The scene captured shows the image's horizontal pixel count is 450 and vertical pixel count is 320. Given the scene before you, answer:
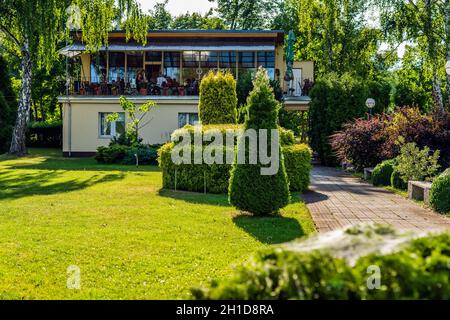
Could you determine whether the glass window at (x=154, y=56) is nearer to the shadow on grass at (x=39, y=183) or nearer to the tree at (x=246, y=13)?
the shadow on grass at (x=39, y=183)

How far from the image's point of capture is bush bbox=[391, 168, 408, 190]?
1658 cm

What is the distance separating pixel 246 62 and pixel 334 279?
3264 centimetres

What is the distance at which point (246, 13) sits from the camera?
51.9 meters

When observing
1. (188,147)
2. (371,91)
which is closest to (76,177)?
(188,147)

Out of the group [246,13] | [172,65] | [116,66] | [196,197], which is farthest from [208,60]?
[196,197]

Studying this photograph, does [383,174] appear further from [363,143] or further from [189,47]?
[189,47]

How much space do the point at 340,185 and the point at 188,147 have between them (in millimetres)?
5152

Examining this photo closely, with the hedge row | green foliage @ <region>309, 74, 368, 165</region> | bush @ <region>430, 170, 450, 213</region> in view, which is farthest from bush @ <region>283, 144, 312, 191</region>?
green foliage @ <region>309, 74, 368, 165</region>

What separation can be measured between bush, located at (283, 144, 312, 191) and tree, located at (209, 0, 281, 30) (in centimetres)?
3826

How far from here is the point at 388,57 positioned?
25984 mm

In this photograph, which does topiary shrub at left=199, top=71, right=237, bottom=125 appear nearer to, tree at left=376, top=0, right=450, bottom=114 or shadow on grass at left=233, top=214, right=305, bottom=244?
tree at left=376, top=0, right=450, bottom=114

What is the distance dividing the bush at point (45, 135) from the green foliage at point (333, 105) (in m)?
19.1

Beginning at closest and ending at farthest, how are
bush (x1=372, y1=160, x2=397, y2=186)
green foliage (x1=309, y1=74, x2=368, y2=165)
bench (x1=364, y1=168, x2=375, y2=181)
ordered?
bush (x1=372, y1=160, x2=397, y2=186) < bench (x1=364, y1=168, x2=375, y2=181) < green foliage (x1=309, y1=74, x2=368, y2=165)
